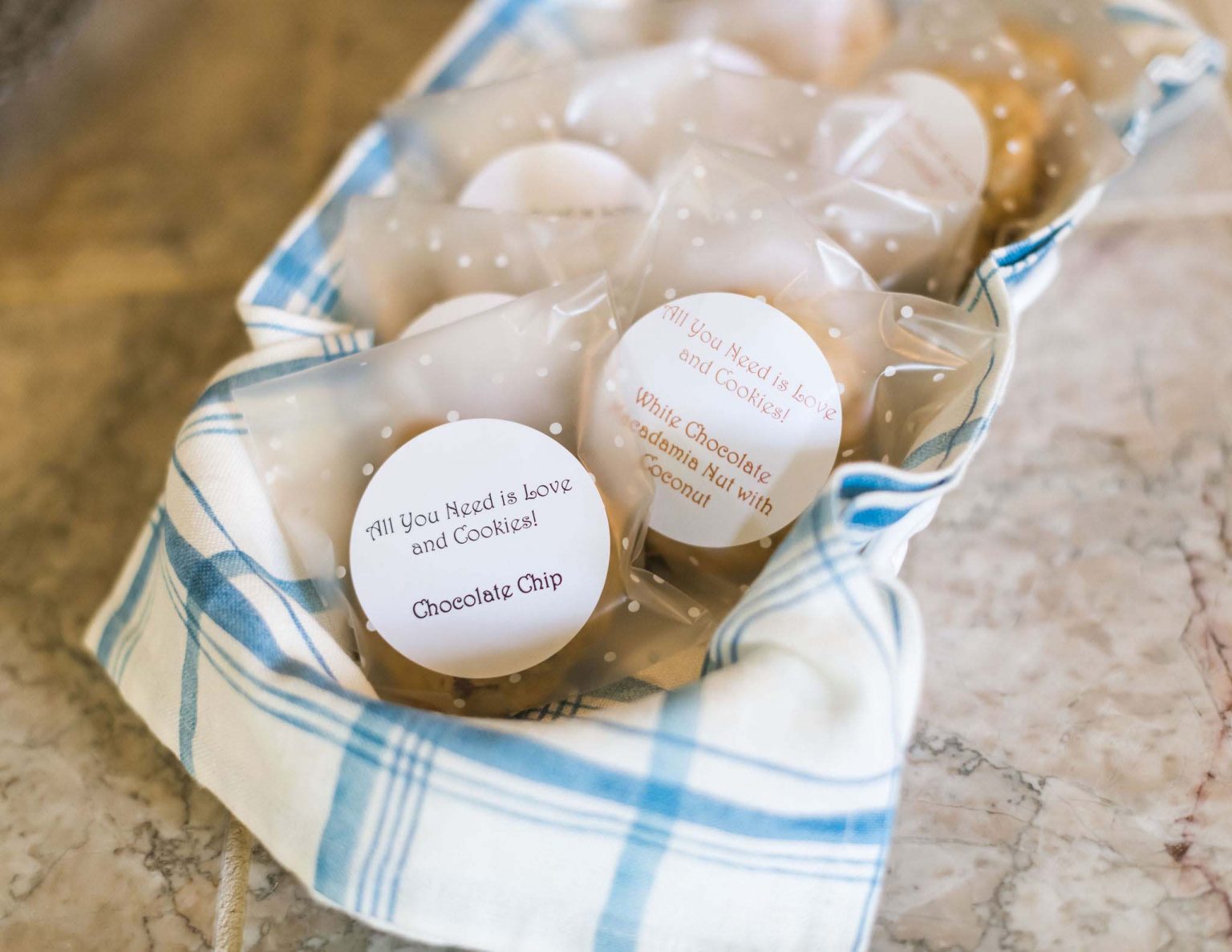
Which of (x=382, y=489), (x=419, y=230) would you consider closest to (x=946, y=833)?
(x=382, y=489)

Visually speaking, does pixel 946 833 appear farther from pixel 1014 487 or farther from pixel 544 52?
pixel 544 52

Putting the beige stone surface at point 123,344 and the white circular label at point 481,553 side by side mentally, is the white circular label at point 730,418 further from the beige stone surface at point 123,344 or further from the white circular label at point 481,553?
the beige stone surface at point 123,344

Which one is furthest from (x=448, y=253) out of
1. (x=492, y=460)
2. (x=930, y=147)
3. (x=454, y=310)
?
(x=930, y=147)

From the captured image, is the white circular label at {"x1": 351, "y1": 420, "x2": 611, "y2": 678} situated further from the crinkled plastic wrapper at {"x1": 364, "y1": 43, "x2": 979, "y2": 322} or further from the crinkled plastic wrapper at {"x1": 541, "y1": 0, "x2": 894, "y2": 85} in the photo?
the crinkled plastic wrapper at {"x1": 541, "y1": 0, "x2": 894, "y2": 85}

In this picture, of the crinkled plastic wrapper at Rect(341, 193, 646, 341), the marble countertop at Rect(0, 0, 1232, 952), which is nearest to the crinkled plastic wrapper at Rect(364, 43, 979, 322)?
the crinkled plastic wrapper at Rect(341, 193, 646, 341)

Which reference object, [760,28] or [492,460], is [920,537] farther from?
[760,28]

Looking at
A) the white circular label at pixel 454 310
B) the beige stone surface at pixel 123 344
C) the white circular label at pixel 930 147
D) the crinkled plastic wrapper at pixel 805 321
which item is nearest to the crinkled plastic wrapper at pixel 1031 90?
the white circular label at pixel 930 147

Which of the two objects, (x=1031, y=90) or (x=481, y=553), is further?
(x=1031, y=90)
